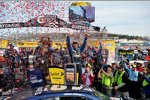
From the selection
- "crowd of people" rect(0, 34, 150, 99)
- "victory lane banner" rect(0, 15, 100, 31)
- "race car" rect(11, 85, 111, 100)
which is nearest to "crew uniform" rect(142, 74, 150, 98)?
"crowd of people" rect(0, 34, 150, 99)

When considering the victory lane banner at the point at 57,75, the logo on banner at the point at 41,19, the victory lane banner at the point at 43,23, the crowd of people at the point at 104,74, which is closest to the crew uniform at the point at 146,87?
the crowd of people at the point at 104,74

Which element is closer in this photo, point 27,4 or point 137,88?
point 137,88

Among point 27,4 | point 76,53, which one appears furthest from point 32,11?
point 76,53

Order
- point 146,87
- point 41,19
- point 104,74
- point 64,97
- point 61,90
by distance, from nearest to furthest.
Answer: point 64,97, point 61,90, point 146,87, point 104,74, point 41,19

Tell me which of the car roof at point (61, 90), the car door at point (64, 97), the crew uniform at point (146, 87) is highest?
the car roof at point (61, 90)

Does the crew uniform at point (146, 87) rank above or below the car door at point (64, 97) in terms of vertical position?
below

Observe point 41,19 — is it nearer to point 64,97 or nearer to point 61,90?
point 61,90

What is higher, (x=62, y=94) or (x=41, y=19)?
(x=41, y=19)

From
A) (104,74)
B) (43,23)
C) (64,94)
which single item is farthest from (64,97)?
(43,23)

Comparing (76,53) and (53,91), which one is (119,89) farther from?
(53,91)

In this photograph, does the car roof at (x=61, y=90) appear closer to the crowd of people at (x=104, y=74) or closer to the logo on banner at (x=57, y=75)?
the logo on banner at (x=57, y=75)

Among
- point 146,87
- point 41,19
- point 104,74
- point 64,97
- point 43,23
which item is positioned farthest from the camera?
point 43,23

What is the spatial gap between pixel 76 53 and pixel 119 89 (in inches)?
77.7

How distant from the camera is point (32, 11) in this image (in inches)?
548
